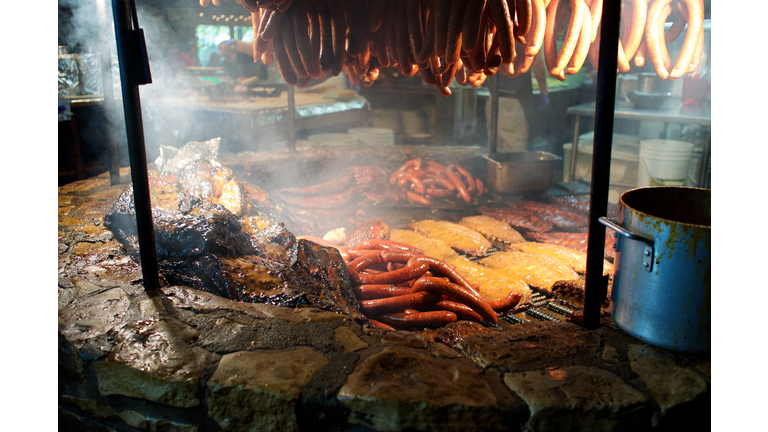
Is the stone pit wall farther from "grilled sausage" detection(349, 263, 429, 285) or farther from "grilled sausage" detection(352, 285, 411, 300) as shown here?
"grilled sausage" detection(349, 263, 429, 285)

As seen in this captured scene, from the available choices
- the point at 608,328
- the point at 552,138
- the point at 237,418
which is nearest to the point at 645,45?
the point at 608,328

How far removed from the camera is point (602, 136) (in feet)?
6.45

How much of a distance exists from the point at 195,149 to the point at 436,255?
10.9ft

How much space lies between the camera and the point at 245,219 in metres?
3.93

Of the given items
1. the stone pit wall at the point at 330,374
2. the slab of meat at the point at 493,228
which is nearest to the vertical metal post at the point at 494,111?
the slab of meat at the point at 493,228

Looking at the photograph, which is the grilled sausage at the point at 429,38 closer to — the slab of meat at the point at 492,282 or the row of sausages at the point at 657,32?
the slab of meat at the point at 492,282

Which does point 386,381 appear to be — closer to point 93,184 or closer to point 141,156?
point 141,156

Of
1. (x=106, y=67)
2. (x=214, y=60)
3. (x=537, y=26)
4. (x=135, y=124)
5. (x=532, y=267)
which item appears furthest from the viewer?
(x=214, y=60)

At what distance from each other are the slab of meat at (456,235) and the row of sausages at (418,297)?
1.14 m

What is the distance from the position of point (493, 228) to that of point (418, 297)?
239 cm

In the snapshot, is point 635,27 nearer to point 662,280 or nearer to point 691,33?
point 691,33

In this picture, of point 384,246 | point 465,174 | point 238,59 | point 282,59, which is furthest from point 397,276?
point 238,59

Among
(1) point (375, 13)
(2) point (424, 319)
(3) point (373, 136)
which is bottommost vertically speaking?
(2) point (424, 319)

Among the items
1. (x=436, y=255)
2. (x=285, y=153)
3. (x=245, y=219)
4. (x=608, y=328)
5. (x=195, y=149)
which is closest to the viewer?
(x=608, y=328)
